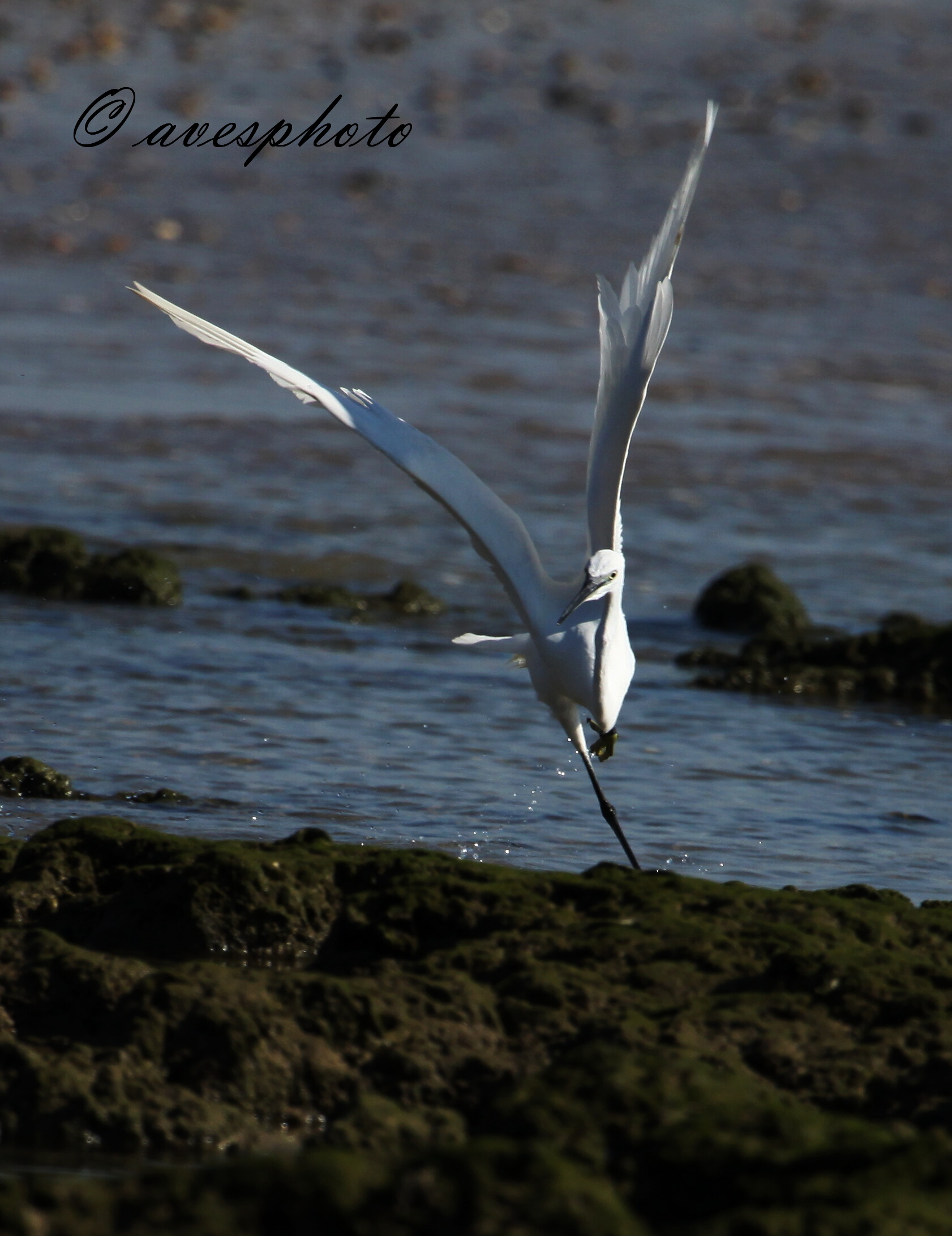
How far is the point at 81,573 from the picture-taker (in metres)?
9.12

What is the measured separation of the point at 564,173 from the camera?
22.9m

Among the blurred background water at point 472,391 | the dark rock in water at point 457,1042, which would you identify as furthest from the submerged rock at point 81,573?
the dark rock in water at point 457,1042

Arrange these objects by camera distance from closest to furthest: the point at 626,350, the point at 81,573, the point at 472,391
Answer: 1. the point at 626,350
2. the point at 81,573
3. the point at 472,391

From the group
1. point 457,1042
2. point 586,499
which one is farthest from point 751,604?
point 457,1042

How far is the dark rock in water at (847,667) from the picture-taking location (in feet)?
27.3

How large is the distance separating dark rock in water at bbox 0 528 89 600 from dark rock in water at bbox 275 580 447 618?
101 centimetres

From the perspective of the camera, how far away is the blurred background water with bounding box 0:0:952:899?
6770mm

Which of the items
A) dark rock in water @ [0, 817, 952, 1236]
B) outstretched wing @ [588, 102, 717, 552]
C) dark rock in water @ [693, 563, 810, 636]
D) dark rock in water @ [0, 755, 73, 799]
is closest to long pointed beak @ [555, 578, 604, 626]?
outstretched wing @ [588, 102, 717, 552]

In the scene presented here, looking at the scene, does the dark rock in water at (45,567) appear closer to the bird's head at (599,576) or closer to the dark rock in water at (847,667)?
the dark rock in water at (847,667)

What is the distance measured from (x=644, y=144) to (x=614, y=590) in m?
19.9

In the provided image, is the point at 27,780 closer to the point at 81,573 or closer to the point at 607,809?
the point at 607,809

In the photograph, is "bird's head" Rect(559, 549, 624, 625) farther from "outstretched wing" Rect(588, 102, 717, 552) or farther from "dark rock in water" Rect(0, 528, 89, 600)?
"dark rock in water" Rect(0, 528, 89, 600)

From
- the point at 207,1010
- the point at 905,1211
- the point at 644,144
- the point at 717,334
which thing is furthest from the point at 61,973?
the point at 644,144

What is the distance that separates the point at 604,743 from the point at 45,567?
4208 mm
